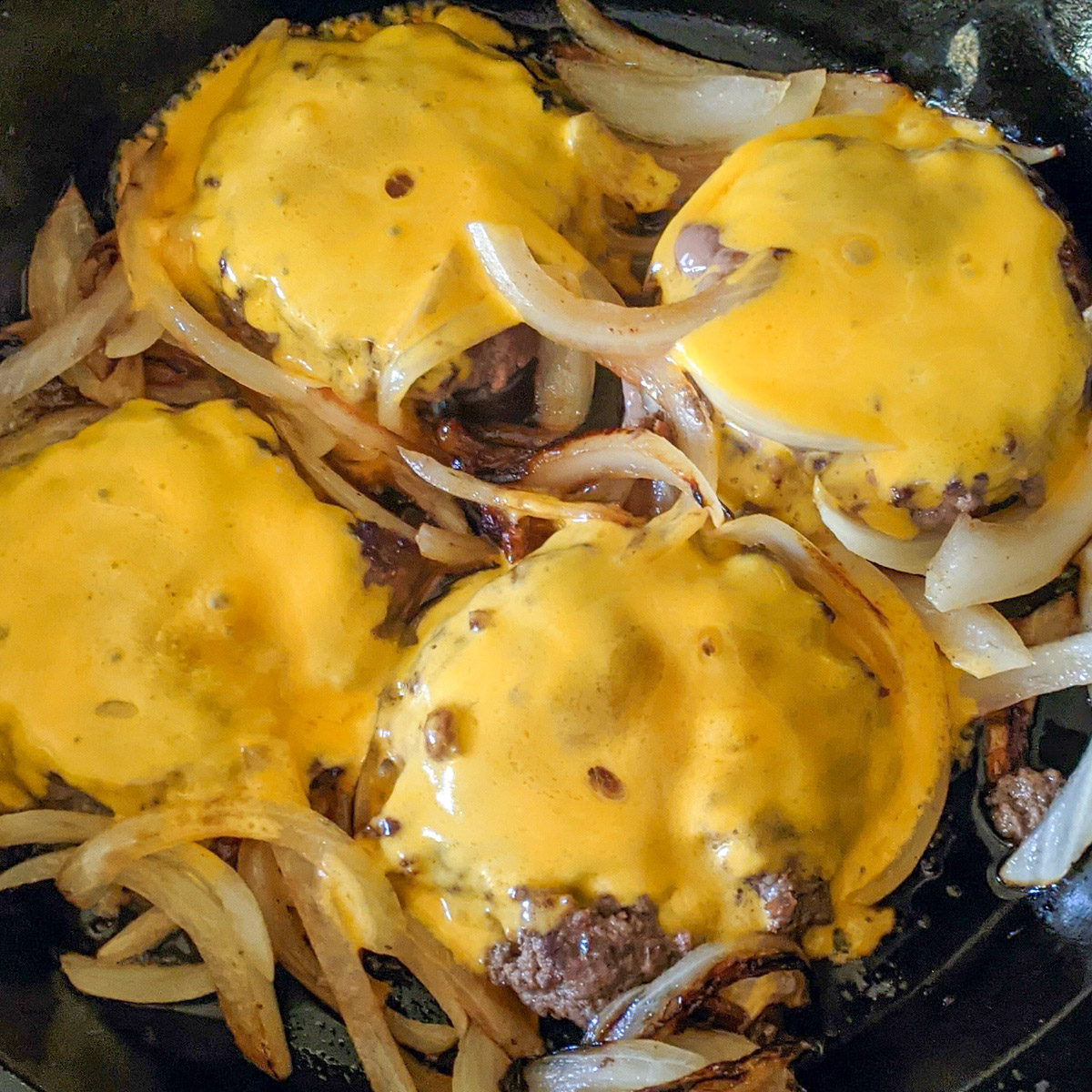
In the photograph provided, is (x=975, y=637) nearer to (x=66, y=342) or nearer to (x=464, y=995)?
(x=464, y=995)

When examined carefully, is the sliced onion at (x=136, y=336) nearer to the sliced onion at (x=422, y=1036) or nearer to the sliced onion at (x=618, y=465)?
the sliced onion at (x=618, y=465)

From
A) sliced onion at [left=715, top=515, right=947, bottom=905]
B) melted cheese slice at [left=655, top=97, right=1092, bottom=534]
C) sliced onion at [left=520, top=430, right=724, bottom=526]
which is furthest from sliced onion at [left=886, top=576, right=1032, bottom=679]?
sliced onion at [left=520, top=430, right=724, bottom=526]

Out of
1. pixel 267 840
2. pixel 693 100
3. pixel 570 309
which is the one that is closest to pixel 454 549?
pixel 570 309

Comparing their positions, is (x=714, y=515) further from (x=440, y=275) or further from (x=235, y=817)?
(x=235, y=817)

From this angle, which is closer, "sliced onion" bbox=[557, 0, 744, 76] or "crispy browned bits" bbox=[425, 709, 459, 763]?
"crispy browned bits" bbox=[425, 709, 459, 763]

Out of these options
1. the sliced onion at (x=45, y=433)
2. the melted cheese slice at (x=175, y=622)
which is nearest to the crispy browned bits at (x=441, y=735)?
the melted cheese slice at (x=175, y=622)

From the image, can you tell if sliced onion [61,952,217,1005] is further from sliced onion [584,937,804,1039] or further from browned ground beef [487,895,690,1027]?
sliced onion [584,937,804,1039]
